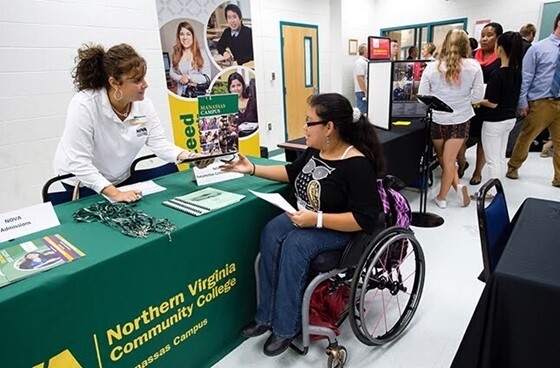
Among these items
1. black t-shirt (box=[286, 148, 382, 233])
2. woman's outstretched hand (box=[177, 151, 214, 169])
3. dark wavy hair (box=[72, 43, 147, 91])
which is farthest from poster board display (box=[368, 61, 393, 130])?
dark wavy hair (box=[72, 43, 147, 91])

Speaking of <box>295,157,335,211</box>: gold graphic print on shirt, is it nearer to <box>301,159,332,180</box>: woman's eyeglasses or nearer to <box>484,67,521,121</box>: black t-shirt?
<box>301,159,332,180</box>: woman's eyeglasses

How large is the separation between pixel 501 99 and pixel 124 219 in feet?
11.1

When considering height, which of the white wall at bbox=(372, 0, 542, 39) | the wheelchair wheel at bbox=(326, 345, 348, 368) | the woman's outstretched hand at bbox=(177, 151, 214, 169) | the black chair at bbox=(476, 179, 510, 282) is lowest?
the wheelchair wheel at bbox=(326, 345, 348, 368)

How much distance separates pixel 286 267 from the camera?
1.55m

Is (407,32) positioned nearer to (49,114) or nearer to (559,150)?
(559,150)

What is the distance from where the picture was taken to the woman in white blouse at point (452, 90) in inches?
120

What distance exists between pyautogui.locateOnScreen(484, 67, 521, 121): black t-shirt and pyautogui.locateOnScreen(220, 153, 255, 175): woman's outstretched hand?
8.69 feet

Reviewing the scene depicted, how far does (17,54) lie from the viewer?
2.90 meters

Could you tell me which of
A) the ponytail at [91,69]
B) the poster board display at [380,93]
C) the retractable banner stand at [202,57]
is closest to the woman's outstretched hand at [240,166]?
the ponytail at [91,69]

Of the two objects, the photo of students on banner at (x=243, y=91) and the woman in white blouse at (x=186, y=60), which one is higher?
the woman in white blouse at (x=186, y=60)

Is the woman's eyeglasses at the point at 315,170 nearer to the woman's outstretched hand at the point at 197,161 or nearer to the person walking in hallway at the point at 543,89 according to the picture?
the woman's outstretched hand at the point at 197,161

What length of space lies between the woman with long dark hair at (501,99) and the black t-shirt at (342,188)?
243 centimetres

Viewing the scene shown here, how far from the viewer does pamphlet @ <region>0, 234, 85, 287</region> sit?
1.07m

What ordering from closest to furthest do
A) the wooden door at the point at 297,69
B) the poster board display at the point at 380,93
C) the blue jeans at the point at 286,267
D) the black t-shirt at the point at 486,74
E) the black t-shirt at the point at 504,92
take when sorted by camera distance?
the blue jeans at the point at 286,267
the poster board display at the point at 380,93
the black t-shirt at the point at 504,92
the black t-shirt at the point at 486,74
the wooden door at the point at 297,69
